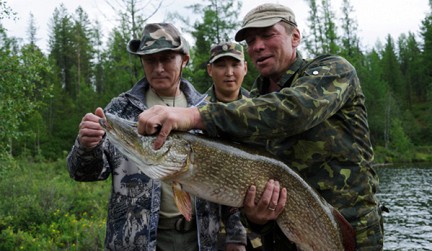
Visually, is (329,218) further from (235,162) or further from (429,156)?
(429,156)

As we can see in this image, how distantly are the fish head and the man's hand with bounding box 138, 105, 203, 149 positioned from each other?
0.46ft

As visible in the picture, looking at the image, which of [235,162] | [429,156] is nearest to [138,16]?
[235,162]

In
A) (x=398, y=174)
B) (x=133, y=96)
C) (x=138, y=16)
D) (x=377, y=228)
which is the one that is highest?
(x=138, y=16)

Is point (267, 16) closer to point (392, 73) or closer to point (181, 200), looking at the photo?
point (181, 200)

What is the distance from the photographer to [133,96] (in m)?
3.22

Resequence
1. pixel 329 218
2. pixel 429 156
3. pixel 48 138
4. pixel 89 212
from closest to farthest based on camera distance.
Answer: pixel 329 218, pixel 89 212, pixel 48 138, pixel 429 156

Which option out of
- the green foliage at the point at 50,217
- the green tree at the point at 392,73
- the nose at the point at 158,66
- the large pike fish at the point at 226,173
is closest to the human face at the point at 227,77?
the nose at the point at 158,66

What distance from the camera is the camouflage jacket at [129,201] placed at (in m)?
2.89

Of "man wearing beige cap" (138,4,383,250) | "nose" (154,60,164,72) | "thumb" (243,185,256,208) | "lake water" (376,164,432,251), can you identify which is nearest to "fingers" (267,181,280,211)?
"man wearing beige cap" (138,4,383,250)

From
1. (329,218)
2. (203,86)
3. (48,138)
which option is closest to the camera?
(329,218)

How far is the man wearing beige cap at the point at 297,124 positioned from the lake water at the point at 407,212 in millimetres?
9278

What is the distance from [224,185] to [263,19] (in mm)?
1061

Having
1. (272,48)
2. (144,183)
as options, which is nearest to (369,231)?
(272,48)

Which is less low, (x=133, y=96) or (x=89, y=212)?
(x=133, y=96)
